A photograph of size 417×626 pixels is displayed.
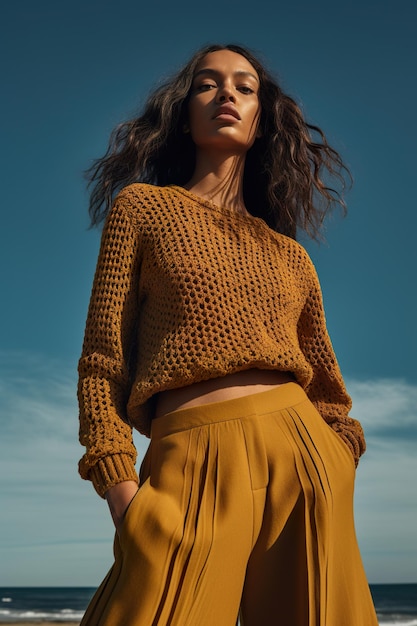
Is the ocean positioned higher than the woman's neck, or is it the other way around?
the woman's neck

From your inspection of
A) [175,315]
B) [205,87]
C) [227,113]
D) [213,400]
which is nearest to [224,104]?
[227,113]

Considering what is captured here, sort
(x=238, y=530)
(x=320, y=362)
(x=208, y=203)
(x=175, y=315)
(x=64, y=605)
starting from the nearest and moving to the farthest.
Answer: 1. (x=238, y=530)
2. (x=175, y=315)
3. (x=208, y=203)
4. (x=320, y=362)
5. (x=64, y=605)

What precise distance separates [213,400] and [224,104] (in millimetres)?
1128

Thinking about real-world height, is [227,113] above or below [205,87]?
below

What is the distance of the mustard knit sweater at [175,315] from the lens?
2.37 m

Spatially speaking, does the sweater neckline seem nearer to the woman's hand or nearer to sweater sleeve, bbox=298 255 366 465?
sweater sleeve, bbox=298 255 366 465

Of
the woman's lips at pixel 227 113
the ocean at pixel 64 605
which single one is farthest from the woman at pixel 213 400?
the ocean at pixel 64 605

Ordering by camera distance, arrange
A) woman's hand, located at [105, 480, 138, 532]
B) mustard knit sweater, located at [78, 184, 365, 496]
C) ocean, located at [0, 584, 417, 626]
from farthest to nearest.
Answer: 1. ocean, located at [0, 584, 417, 626]
2. mustard knit sweater, located at [78, 184, 365, 496]
3. woman's hand, located at [105, 480, 138, 532]

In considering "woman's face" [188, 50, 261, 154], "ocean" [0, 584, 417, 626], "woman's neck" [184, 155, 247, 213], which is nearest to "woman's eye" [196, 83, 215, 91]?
"woman's face" [188, 50, 261, 154]

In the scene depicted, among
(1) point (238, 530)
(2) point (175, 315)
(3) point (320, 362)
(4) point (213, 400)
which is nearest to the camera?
(1) point (238, 530)

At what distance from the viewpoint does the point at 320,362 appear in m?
2.93

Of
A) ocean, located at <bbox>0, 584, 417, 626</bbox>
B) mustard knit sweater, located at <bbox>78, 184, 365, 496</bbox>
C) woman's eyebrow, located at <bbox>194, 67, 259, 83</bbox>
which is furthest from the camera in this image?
ocean, located at <bbox>0, 584, 417, 626</bbox>

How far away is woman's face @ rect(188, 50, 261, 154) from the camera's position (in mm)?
2902

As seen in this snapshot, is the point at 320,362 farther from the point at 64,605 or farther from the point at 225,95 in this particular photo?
the point at 64,605
